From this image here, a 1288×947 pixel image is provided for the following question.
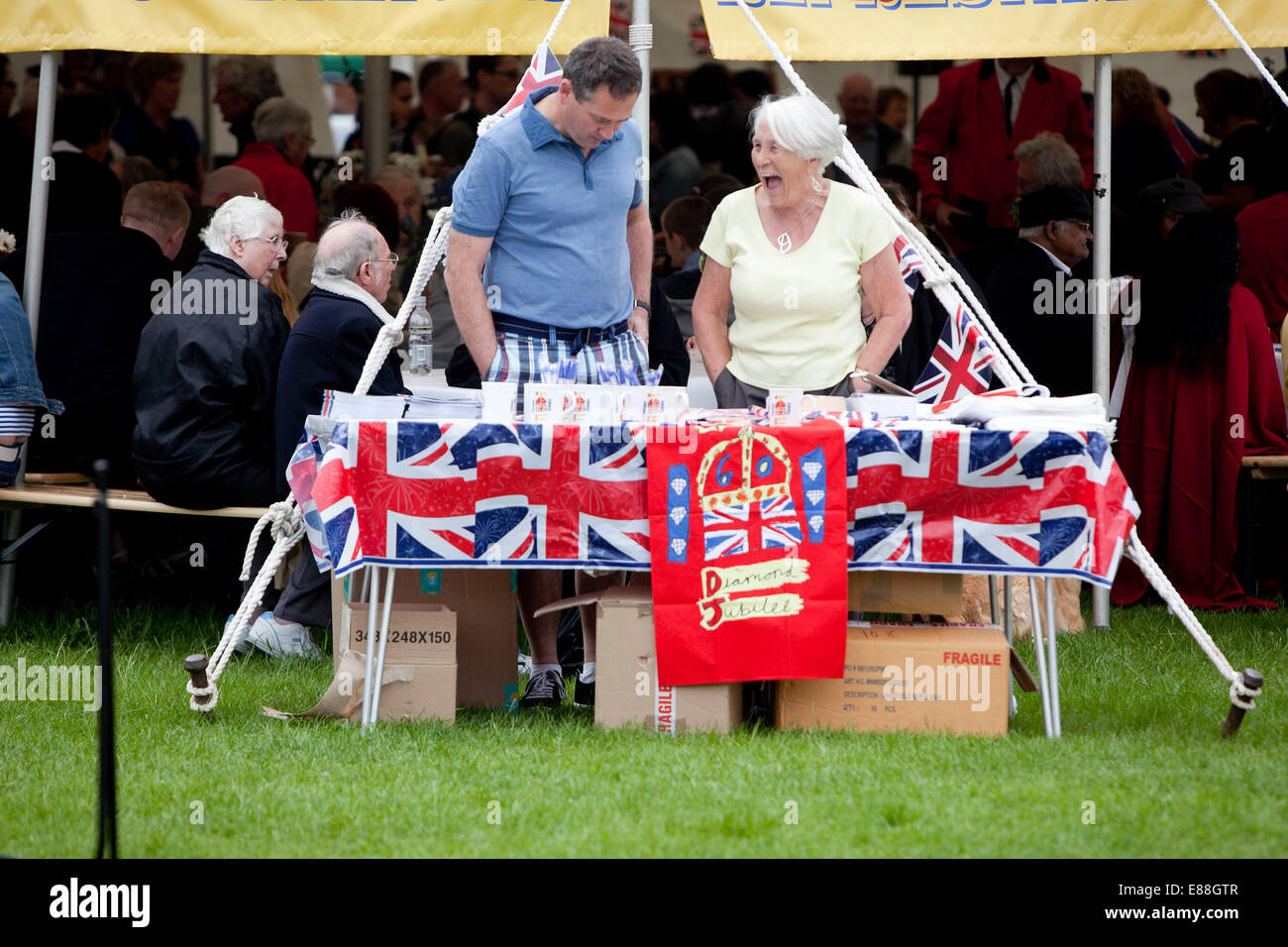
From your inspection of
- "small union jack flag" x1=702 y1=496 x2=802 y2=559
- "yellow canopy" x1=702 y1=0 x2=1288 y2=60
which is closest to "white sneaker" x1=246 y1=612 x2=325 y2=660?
"small union jack flag" x1=702 y1=496 x2=802 y2=559

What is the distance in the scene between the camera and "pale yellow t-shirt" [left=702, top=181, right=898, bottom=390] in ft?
14.6

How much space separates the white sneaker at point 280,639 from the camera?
17.9ft

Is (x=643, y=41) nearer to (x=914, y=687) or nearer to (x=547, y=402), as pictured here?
(x=547, y=402)

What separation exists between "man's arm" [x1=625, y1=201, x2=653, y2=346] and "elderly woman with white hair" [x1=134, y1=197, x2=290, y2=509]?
134 centimetres

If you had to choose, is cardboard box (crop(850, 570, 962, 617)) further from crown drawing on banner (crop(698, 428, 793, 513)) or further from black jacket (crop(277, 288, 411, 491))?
black jacket (crop(277, 288, 411, 491))

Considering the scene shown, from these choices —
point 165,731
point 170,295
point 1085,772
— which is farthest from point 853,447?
point 170,295

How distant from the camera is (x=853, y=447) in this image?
13.2 ft

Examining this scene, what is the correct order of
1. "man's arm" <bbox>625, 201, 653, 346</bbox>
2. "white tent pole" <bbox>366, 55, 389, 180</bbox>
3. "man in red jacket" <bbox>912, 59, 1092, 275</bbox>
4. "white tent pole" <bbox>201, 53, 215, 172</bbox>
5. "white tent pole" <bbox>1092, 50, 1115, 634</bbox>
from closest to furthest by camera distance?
"man's arm" <bbox>625, 201, 653, 346</bbox>
"white tent pole" <bbox>1092, 50, 1115, 634</bbox>
"man in red jacket" <bbox>912, 59, 1092, 275</bbox>
"white tent pole" <bbox>366, 55, 389, 180</bbox>
"white tent pole" <bbox>201, 53, 215, 172</bbox>

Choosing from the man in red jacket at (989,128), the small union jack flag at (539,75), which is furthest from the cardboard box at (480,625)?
the man in red jacket at (989,128)

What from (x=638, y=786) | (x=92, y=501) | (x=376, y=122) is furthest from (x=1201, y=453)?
(x=376, y=122)

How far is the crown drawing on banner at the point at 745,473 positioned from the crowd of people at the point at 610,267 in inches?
21.4

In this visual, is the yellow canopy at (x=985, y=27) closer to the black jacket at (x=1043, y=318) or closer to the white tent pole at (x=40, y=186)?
the black jacket at (x=1043, y=318)

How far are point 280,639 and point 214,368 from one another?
3.05 ft

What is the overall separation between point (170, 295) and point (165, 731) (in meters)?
1.85
